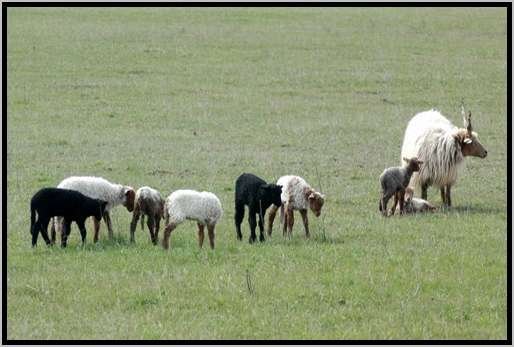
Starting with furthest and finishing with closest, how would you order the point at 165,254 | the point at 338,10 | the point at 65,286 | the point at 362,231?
the point at 338,10
the point at 362,231
the point at 165,254
the point at 65,286

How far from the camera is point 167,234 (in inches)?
503

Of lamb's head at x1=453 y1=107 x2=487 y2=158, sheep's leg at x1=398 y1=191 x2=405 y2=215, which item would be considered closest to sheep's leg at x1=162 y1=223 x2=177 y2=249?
sheep's leg at x1=398 y1=191 x2=405 y2=215

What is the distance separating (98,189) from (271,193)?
200 centimetres

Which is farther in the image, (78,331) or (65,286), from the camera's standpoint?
(65,286)

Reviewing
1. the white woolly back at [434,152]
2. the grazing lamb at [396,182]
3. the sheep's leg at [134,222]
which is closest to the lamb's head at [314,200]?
the grazing lamb at [396,182]

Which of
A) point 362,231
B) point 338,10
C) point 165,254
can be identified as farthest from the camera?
point 338,10

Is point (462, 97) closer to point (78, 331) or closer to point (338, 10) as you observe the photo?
point (338, 10)

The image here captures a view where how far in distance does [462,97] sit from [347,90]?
9.51ft

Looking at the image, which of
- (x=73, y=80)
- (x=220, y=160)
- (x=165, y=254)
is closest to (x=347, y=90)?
(x=73, y=80)

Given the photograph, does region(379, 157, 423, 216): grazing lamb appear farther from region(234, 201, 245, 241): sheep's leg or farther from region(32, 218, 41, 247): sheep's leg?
region(32, 218, 41, 247): sheep's leg

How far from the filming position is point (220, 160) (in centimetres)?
2052

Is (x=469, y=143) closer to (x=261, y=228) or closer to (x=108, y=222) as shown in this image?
(x=261, y=228)

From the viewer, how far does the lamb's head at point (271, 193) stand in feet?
43.2

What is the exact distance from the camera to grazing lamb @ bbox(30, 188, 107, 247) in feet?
41.6
